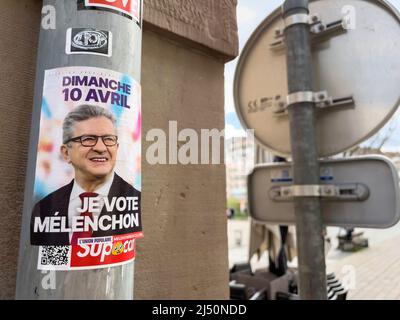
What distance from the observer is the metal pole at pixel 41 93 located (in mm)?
742

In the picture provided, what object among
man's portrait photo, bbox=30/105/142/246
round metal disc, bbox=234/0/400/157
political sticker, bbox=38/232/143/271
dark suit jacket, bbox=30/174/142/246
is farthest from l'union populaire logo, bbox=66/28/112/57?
round metal disc, bbox=234/0/400/157

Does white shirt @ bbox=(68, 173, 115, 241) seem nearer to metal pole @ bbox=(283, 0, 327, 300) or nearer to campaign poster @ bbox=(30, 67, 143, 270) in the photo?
campaign poster @ bbox=(30, 67, 143, 270)

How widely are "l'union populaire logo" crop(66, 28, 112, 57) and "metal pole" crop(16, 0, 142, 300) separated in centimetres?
1

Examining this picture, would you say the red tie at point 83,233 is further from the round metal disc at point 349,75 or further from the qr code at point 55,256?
the round metal disc at point 349,75

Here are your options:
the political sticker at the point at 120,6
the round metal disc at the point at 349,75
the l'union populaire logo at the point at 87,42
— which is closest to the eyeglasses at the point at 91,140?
the l'union populaire logo at the point at 87,42

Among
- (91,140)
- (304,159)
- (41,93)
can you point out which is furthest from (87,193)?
(304,159)

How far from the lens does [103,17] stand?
844 mm

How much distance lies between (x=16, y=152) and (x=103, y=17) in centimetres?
56

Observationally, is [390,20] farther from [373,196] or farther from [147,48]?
[147,48]

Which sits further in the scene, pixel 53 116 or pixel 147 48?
pixel 147 48

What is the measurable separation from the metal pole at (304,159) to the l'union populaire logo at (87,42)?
95 cm
